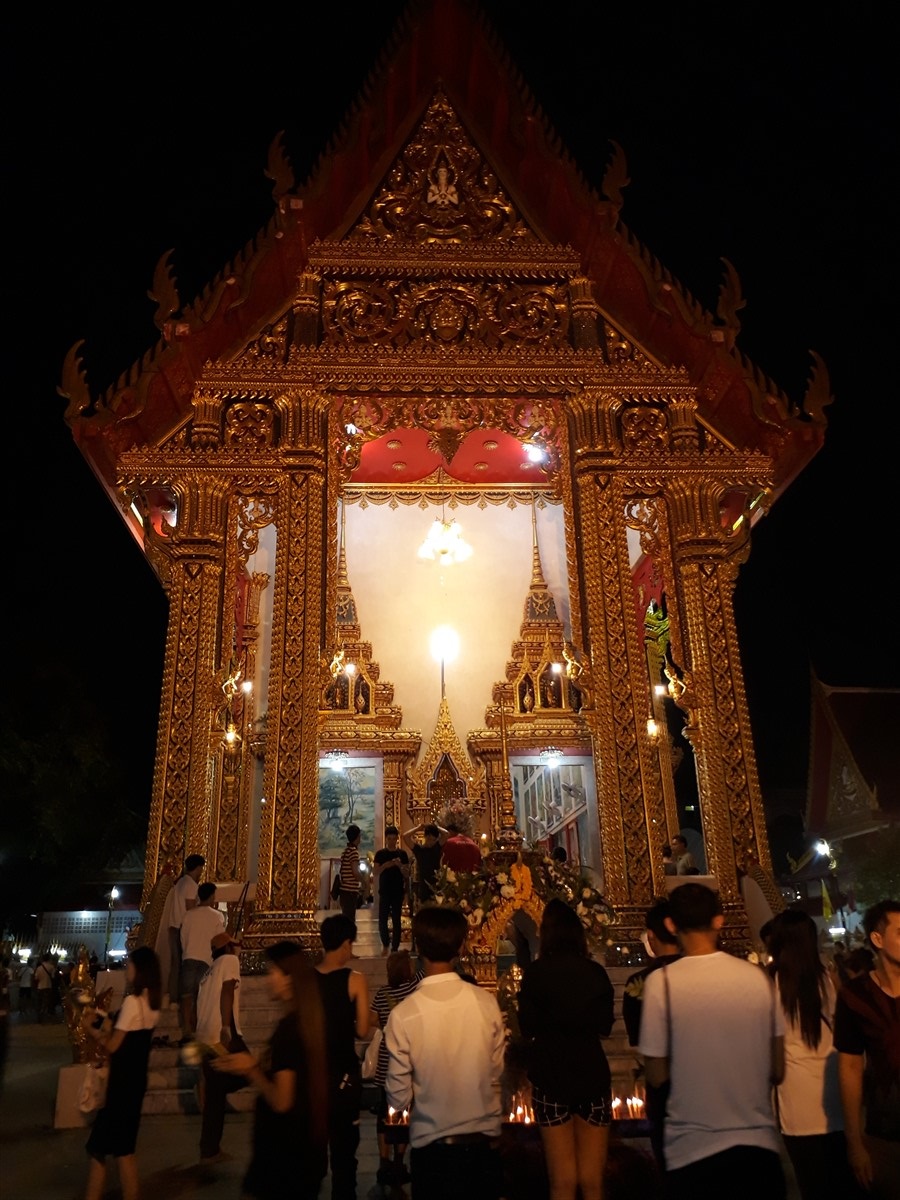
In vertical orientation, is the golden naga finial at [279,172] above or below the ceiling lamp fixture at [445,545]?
above

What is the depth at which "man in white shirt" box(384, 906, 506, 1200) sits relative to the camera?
2527 millimetres

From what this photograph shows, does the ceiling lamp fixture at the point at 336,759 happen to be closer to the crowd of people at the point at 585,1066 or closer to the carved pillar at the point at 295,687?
the carved pillar at the point at 295,687

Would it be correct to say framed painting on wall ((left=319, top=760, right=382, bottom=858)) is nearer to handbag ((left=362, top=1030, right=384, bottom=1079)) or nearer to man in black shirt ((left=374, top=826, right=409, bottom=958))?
man in black shirt ((left=374, top=826, right=409, bottom=958))

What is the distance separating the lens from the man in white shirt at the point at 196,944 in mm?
6586

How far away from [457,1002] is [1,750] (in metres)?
17.1

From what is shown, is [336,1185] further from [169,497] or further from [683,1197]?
[169,497]

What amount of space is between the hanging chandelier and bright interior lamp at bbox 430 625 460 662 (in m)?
1.18

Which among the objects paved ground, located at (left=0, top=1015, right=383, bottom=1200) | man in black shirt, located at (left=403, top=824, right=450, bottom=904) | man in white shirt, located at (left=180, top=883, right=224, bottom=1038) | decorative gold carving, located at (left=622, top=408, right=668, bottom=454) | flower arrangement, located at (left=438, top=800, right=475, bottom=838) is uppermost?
decorative gold carving, located at (left=622, top=408, right=668, bottom=454)

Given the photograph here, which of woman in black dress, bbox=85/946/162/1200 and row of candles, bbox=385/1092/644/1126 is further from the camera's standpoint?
row of candles, bbox=385/1092/644/1126

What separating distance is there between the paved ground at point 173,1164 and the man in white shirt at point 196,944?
3.06 ft

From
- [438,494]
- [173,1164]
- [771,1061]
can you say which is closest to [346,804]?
[438,494]

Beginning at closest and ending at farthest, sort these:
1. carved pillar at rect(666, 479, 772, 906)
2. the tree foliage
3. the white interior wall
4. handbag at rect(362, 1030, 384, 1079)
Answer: handbag at rect(362, 1030, 384, 1079)
carved pillar at rect(666, 479, 772, 906)
the white interior wall
the tree foliage

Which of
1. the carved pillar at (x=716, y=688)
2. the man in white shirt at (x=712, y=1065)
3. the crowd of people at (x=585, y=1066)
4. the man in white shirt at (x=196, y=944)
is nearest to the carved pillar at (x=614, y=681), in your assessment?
the carved pillar at (x=716, y=688)

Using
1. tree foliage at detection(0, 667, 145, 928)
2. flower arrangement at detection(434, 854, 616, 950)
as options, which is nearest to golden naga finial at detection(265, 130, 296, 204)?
flower arrangement at detection(434, 854, 616, 950)
